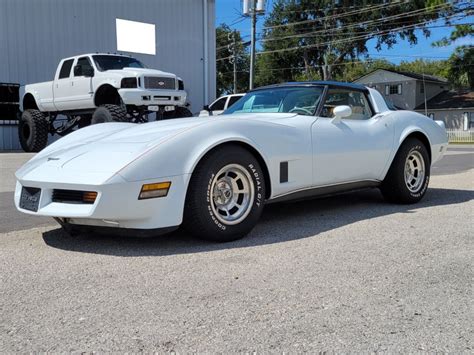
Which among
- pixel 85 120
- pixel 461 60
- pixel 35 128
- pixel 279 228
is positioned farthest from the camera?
pixel 461 60

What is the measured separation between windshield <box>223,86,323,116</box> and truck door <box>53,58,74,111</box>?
354 inches

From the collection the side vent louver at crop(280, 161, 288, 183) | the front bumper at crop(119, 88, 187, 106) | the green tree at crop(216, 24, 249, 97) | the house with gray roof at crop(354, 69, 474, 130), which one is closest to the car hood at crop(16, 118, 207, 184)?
the side vent louver at crop(280, 161, 288, 183)

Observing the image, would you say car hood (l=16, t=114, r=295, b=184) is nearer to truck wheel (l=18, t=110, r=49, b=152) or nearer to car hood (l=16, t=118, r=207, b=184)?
car hood (l=16, t=118, r=207, b=184)

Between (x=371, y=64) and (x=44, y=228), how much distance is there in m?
69.1

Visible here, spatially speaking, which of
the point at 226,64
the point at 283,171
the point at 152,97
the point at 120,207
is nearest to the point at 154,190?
the point at 120,207

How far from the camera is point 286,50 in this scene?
1865 inches

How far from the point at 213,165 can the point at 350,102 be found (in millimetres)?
2367

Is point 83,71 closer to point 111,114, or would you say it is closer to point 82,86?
point 82,86

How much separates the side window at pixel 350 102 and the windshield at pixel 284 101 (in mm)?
131

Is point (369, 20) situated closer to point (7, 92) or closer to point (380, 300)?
point (7, 92)

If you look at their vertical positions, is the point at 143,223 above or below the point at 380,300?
above

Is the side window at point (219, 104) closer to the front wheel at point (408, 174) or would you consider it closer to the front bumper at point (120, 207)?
the front wheel at point (408, 174)

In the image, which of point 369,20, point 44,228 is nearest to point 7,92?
point 44,228

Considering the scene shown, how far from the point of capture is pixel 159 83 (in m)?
12.1
